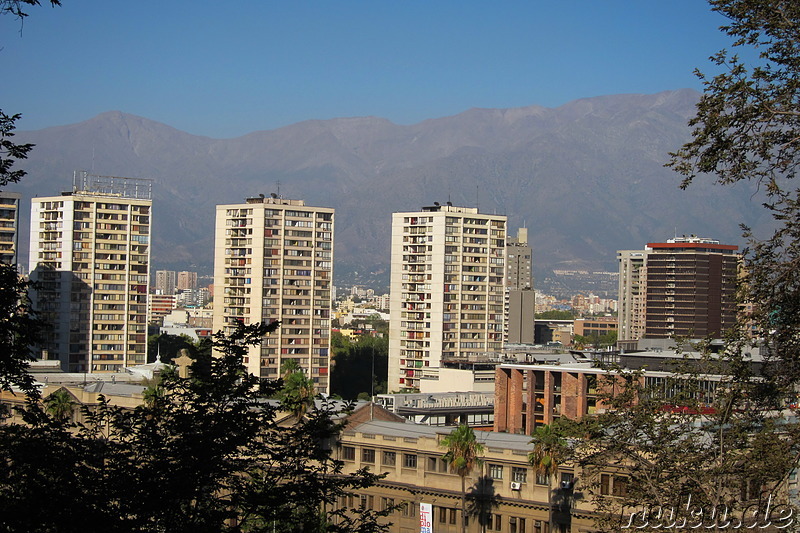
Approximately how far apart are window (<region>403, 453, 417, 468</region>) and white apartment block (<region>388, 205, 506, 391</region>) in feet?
309

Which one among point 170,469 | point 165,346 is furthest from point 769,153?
point 165,346

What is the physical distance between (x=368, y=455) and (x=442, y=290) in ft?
321

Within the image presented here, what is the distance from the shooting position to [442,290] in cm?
15712

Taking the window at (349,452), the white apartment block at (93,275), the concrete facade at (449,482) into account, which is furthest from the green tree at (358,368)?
the concrete facade at (449,482)

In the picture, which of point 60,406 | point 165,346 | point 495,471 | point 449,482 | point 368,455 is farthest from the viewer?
point 165,346

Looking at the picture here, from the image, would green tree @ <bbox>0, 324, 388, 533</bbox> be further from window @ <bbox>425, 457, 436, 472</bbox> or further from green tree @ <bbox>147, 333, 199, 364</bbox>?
green tree @ <bbox>147, 333, 199, 364</bbox>

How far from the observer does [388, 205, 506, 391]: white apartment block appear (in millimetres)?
156000

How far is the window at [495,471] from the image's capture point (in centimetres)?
5531

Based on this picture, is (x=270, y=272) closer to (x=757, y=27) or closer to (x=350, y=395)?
(x=350, y=395)

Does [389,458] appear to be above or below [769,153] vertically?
below

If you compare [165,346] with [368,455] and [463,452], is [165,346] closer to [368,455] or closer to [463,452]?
[368,455]

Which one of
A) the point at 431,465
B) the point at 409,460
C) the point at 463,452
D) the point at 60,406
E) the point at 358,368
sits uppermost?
the point at 60,406

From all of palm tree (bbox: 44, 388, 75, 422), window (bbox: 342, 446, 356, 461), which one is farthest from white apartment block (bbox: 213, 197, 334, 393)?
window (bbox: 342, 446, 356, 461)

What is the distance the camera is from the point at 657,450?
71.7ft
